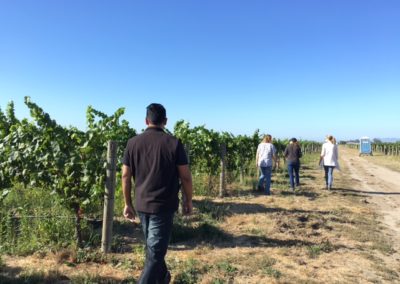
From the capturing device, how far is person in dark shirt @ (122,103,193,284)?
3496 mm

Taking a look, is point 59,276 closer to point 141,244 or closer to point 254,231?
point 141,244

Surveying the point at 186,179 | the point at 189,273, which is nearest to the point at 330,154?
the point at 189,273

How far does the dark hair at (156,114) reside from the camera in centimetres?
363

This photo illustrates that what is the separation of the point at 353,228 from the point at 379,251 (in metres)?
1.32

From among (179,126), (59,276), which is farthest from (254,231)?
(179,126)

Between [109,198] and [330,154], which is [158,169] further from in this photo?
[330,154]

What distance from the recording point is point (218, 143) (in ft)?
38.3

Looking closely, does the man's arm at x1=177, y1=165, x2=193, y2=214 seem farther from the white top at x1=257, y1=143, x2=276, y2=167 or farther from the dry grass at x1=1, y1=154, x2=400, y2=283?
the white top at x1=257, y1=143, x2=276, y2=167

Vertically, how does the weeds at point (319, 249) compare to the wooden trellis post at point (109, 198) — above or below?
below

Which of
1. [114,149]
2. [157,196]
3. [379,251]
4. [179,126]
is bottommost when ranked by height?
[379,251]

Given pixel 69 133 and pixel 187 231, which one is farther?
pixel 187 231

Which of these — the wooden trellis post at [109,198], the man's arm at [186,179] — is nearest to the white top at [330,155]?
the wooden trellis post at [109,198]

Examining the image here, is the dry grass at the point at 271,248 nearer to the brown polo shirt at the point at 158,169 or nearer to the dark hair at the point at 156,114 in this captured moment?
the brown polo shirt at the point at 158,169

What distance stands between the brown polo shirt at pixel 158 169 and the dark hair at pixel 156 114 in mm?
79
